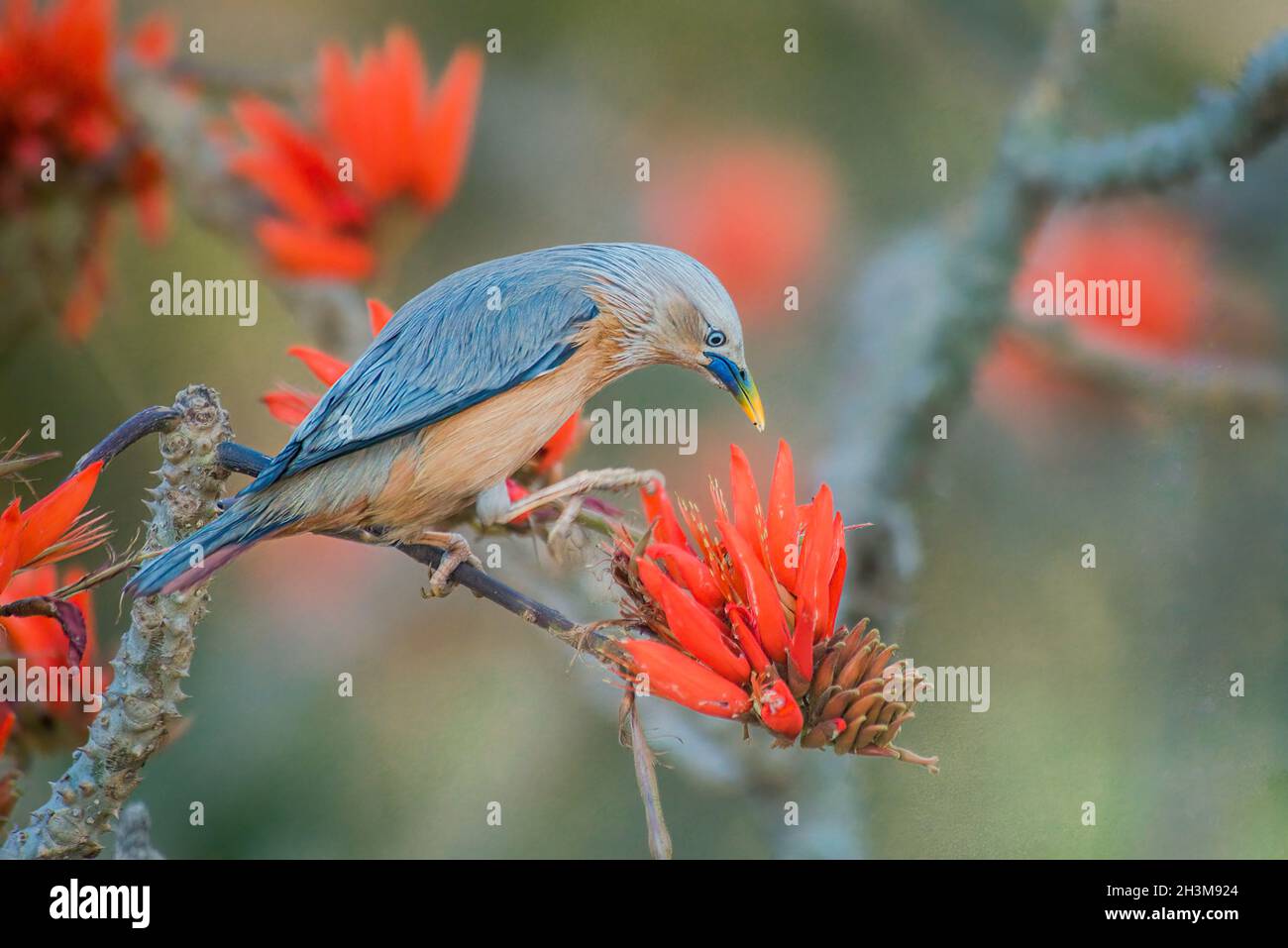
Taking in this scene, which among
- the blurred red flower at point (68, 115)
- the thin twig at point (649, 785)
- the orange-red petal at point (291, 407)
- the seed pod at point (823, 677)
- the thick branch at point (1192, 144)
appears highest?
the blurred red flower at point (68, 115)

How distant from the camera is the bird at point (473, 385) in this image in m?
1.71

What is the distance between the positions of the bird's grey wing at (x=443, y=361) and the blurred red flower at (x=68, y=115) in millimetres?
796

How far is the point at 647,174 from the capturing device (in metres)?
2.35

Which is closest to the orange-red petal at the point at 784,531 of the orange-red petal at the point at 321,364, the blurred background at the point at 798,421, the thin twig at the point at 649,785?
the thin twig at the point at 649,785

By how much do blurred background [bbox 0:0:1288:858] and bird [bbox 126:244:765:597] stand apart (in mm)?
482

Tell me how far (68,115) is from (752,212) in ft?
4.12

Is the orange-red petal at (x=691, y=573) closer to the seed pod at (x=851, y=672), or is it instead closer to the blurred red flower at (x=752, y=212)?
the seed pod at (x=851, y=672)

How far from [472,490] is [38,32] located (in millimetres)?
1230

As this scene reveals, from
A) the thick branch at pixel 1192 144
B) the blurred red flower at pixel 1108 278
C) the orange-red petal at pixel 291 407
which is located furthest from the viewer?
the blurred red flower at pixel 1108 278

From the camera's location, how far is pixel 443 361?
1.79 metres

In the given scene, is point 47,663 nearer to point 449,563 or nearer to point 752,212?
point 449,563

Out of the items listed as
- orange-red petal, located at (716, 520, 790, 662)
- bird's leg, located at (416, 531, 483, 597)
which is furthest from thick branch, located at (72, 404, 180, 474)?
orange-red petal, located at (716, 520, 790, 662)

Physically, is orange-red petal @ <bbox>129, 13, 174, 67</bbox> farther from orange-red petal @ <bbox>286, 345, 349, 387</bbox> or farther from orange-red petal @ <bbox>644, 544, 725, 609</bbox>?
orange-red petal @ <bbox>644, 544, 725, 609</bbox>
